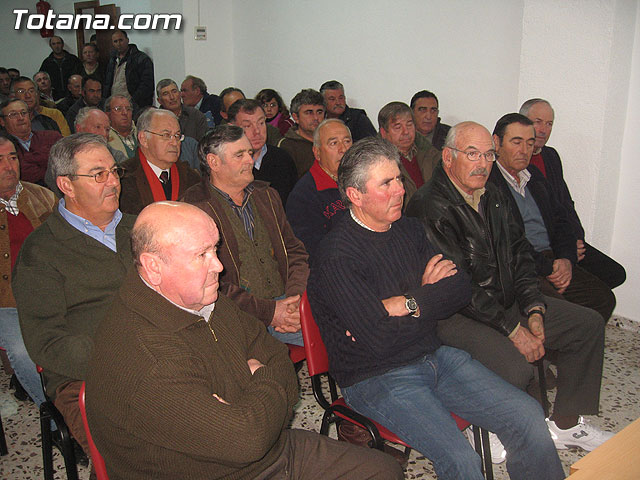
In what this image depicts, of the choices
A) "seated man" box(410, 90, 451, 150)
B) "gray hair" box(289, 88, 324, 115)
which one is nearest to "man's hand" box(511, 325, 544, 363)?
"seated man" box(410, 90, 451, 150)

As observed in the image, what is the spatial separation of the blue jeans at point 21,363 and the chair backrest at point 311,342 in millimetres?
1129

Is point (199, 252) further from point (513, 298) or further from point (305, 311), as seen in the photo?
point (513, 298)

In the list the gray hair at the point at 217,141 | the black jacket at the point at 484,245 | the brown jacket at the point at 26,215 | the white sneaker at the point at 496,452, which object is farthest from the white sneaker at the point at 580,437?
the brown jacket at the point at 26,215

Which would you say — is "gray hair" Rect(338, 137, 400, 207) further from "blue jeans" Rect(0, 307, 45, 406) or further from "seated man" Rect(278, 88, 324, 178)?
"seated man" Rect(278, 88, 324, 178)

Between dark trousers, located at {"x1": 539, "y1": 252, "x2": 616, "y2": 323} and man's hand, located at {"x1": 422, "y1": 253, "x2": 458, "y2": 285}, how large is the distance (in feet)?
3.81

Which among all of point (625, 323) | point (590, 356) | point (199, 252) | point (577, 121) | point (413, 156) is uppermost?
point (577, 121)

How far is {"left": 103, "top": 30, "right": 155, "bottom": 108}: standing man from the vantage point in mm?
6973

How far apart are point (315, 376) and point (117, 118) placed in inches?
137

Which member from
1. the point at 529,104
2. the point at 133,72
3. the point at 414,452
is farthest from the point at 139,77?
the point at 414,452

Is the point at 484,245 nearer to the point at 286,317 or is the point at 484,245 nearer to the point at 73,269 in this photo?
the point at 286,317

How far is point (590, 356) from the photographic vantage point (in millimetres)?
2324

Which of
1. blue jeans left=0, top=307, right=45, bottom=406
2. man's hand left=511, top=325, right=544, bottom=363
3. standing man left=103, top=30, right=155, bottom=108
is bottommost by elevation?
blue jeans left=0, top=307, right=45, bottom=406

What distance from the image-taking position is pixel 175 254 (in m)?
1.33

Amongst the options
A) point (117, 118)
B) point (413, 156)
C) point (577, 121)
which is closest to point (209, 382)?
point (413, 156)
